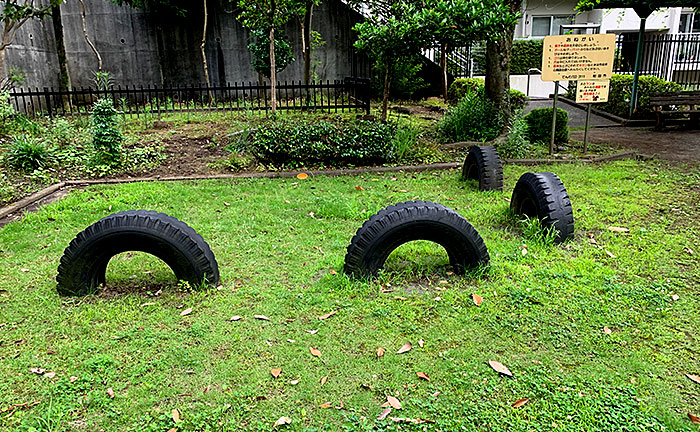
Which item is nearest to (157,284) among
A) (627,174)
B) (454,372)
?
(454,372)

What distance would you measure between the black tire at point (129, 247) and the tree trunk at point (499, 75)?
320 inches

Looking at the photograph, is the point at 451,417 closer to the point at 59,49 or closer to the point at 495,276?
the point at 495,276

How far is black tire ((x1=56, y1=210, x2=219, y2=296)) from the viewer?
12.6 ft

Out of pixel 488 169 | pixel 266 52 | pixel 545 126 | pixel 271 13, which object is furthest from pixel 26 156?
pixel 545 126

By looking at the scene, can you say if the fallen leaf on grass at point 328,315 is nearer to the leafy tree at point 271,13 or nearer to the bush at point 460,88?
the leafy tree at point 271,13

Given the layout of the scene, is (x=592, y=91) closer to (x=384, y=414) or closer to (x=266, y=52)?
(x=384, y=414)

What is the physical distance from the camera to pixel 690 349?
3311 millimetres

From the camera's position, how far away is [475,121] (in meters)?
10.8

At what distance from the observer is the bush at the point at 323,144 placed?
857cm

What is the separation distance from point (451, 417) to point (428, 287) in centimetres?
159

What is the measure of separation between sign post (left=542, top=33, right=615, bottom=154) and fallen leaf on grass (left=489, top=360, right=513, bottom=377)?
7314 mm

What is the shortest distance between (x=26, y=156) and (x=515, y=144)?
332 inches

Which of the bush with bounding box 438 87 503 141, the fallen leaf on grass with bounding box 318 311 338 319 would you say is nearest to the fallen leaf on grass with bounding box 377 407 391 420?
the fallen leaf on grass with bounding box 318 311 338 319

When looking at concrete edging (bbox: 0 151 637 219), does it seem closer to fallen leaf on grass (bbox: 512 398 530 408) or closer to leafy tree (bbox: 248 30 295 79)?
fallen leaf on grass (bbox: 512 398 530 408)
